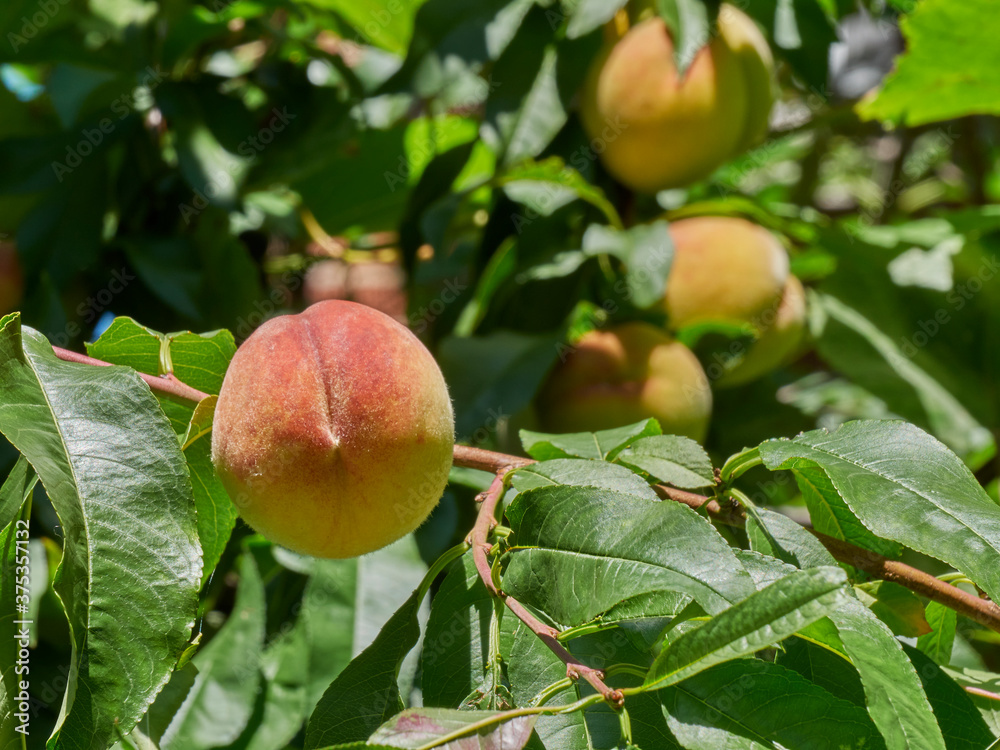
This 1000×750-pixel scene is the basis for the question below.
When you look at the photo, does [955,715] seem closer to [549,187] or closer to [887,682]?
[887,682]

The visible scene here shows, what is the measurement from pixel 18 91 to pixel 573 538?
1.18 metres

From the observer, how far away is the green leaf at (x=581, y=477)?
56 cm

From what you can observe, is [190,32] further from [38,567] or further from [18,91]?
[38,567]

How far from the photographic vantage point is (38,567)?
1.03 m

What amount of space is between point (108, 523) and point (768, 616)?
32 centimetres

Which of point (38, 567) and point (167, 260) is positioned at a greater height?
point (167, 260)

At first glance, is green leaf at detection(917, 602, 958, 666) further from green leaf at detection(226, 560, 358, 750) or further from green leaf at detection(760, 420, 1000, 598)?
green leaf at detection(226, 560, 358, 750)

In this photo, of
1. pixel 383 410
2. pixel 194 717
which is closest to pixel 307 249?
pixel 194 717

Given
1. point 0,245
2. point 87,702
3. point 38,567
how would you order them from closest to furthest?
point 87,702 → point 38,567 → point 0,245

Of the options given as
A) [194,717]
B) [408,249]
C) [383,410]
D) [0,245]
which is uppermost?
[383,410]

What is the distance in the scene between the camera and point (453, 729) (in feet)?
1.40

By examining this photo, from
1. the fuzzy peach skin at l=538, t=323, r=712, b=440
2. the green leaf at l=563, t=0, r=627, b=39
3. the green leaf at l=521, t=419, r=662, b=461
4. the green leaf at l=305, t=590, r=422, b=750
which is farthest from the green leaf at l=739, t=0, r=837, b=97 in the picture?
the green leaf at l=305, t=590, r=422, b=750

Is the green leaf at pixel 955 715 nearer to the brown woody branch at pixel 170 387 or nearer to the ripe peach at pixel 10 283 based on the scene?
→ the brown woody branch at pixel 170 387

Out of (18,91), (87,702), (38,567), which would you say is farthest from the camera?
(18,91)
